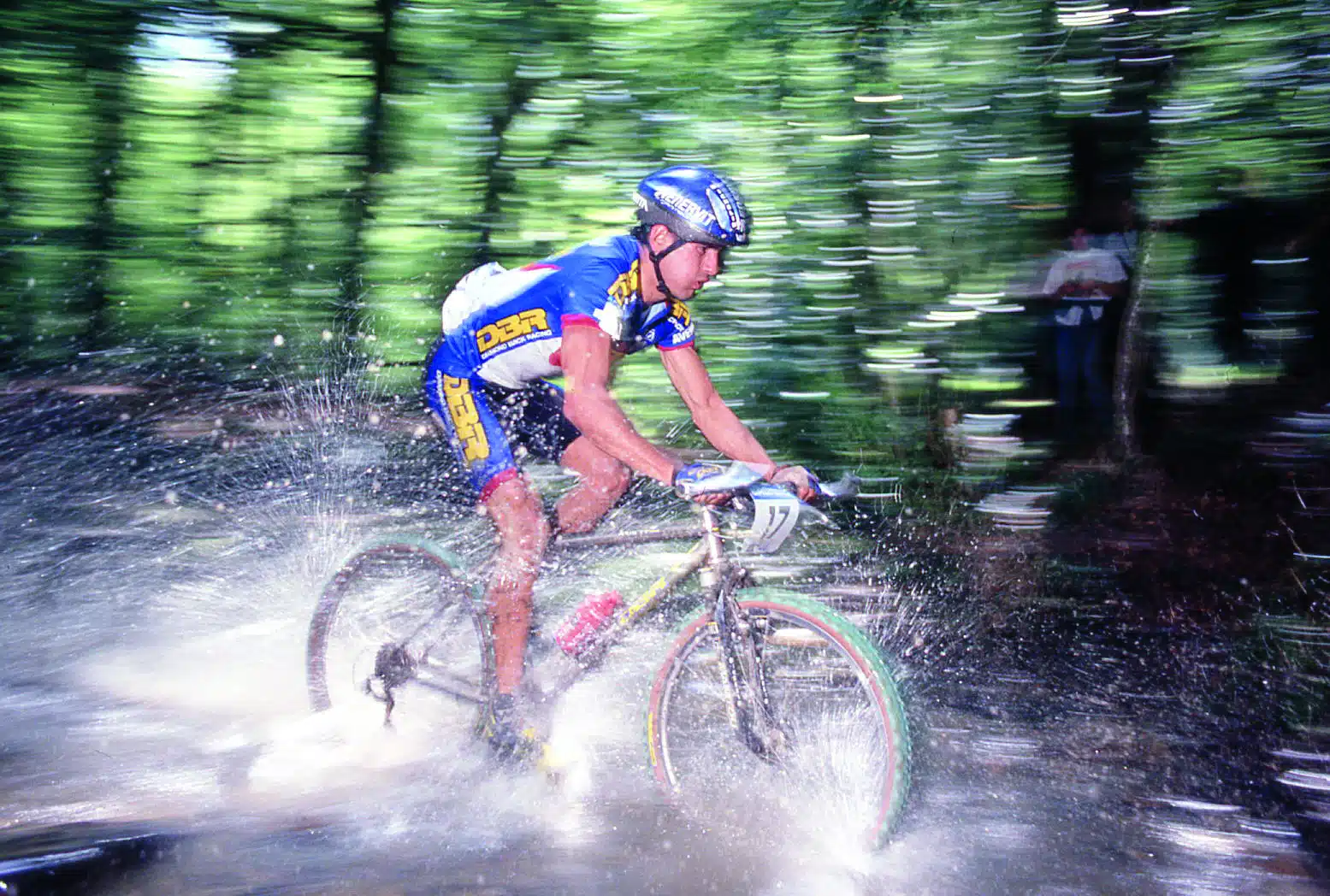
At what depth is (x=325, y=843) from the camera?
12.4 ft

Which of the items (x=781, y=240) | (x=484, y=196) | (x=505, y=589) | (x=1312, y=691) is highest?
(x=484, y=196)

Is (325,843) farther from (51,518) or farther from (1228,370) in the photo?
(51,518)

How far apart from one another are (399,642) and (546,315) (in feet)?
4.70

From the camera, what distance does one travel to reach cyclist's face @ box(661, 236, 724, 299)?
386cm

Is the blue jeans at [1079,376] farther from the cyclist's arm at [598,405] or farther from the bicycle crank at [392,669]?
the bicycle crank at [392,669]

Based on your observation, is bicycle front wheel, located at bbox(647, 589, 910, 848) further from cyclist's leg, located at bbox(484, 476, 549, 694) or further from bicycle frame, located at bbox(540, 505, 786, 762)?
cyclist's leg, located at bbox(484, 476, 549, 694)

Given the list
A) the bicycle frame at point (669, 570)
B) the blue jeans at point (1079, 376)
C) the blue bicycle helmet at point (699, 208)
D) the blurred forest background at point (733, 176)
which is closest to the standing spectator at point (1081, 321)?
the blue jeans at point (1079, 376)

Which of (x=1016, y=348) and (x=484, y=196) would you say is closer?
(x=1016, y=348)

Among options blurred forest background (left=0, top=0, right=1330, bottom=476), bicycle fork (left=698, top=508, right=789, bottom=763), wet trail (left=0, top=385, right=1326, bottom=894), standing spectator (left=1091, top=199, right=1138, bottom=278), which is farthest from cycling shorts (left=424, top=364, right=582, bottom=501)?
standing spectator (left=1091, top=199, right=1138, bottom=278)

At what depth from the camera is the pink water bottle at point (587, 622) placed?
13.4ft

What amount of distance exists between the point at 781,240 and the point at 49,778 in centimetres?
383

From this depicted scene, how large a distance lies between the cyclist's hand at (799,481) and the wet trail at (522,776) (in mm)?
757

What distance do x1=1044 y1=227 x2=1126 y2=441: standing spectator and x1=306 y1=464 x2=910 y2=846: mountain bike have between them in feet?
7.44

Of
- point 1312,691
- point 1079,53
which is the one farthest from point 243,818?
point 1079,53
